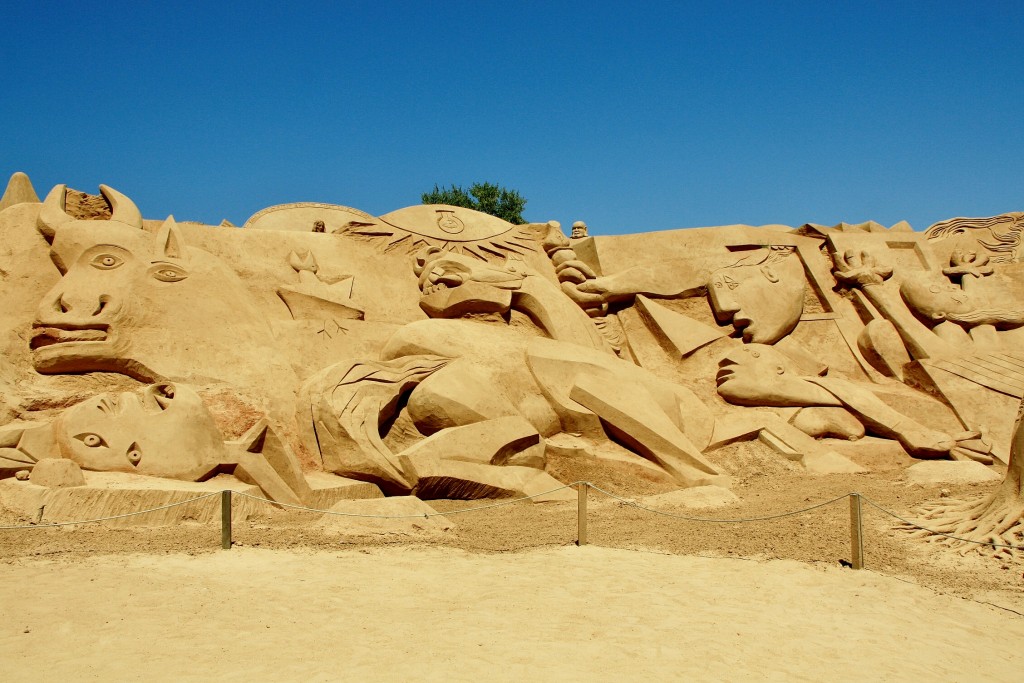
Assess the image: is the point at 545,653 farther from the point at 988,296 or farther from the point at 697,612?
the point at 988,296

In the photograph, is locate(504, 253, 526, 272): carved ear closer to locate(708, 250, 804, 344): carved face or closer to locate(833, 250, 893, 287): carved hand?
locate(708, 250, 804, 344): carved face

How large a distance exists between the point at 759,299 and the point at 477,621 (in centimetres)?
678

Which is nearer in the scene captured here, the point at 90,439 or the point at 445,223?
the point at 90,439

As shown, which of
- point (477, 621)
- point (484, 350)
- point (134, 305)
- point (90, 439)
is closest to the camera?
point (477, 621)

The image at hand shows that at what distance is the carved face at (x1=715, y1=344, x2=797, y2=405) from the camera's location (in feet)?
30.1

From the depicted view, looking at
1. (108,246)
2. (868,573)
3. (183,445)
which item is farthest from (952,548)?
(108,246)

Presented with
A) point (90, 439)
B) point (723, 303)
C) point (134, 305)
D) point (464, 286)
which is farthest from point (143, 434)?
point (723, 303)

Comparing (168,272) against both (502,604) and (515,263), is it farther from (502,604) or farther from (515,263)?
(502,604)

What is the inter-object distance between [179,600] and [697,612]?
97.8 inches

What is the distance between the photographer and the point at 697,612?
14.6 feet

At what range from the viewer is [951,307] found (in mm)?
10250

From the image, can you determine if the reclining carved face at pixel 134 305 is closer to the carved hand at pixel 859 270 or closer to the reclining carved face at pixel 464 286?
the reclining carved face at pixel 464 286

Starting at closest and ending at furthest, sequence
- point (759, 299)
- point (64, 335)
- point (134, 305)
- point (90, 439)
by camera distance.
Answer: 1. point (90, 439)
2. point (64, 335)
3. point (134, 305)
4. point (759, 299)

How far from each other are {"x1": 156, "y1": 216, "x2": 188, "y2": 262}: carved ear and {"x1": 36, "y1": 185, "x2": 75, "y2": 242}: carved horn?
0.78 metres
